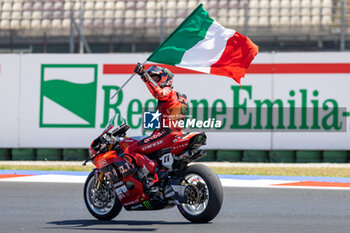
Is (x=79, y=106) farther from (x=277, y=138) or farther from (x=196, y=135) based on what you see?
(x=196, y=135)

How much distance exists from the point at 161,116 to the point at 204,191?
932mm

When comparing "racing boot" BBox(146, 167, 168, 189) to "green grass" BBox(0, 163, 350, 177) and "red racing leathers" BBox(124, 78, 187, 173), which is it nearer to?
"red racing leathers" BBox(124, 78, 187, 173)

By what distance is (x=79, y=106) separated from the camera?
16547 mm

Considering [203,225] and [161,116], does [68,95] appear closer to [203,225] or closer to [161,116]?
[161,116]

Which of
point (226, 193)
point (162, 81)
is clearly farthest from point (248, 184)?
point (162, 81)

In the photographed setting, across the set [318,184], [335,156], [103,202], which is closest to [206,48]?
[103,202]

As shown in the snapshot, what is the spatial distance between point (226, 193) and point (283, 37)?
34.6ft

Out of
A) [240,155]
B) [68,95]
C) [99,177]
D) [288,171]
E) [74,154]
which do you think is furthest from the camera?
[74,154]

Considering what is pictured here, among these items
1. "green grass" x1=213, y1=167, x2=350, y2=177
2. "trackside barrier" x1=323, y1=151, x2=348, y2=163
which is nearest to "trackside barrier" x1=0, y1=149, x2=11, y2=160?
"green grass" x1=213, y1=167, x2=350, y2=177

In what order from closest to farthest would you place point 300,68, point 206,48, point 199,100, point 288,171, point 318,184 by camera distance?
point 206,48
point 318,184
point 288,171
point 300,68
point 199,100

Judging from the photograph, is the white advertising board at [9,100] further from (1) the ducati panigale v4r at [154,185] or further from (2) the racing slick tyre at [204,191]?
(2) the racing slick tyre at [204,191]

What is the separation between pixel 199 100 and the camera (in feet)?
53.5

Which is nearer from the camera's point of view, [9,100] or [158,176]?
[158,176]

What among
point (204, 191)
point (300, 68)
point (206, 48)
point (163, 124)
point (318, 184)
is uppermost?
point (300, 68)
